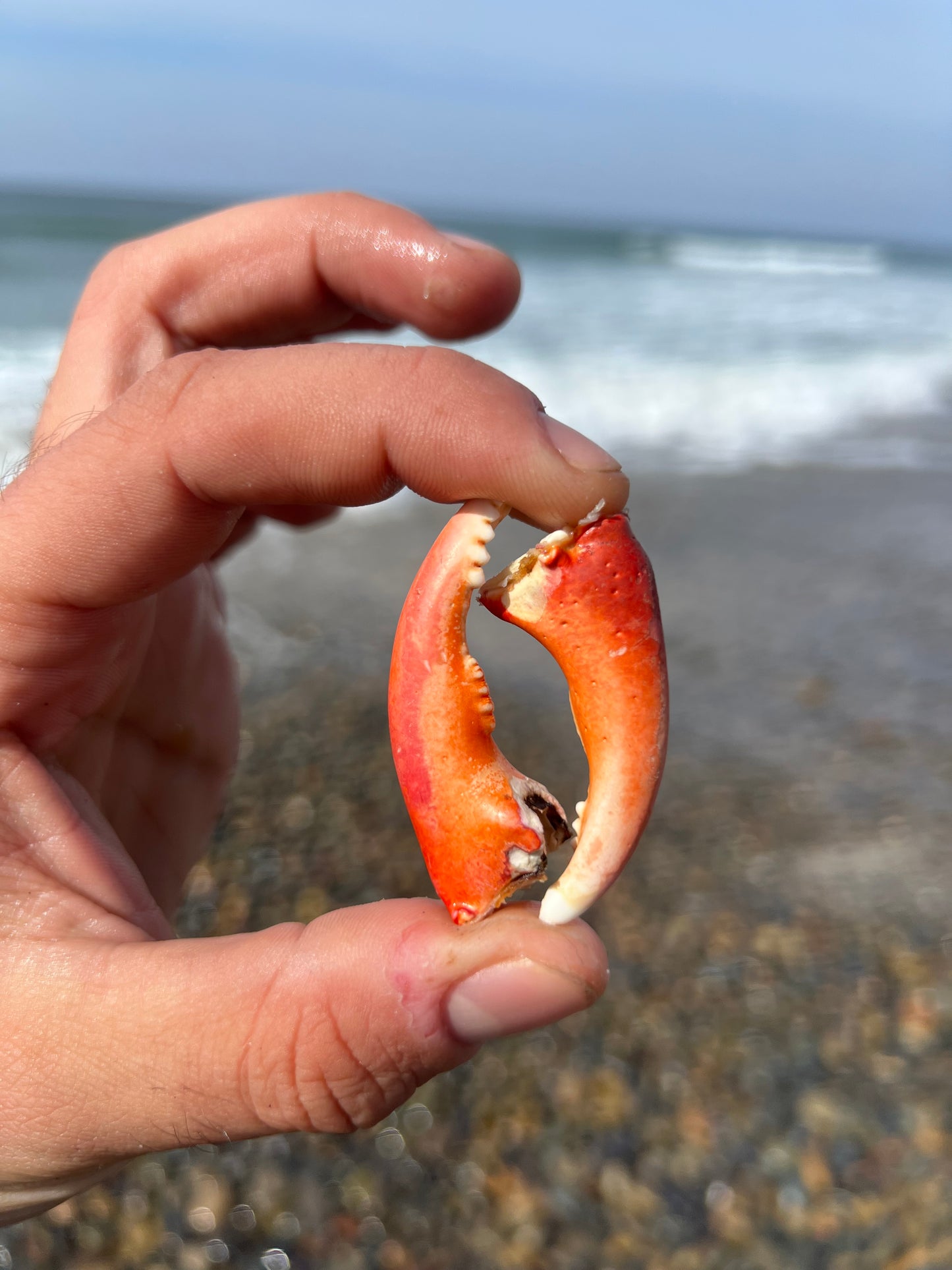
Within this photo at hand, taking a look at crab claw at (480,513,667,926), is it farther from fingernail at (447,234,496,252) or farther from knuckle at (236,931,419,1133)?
fingernail at (447,234,496,252)

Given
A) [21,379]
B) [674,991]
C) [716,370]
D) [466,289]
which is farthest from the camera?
[716,370]

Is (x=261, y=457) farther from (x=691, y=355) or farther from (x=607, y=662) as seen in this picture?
(x=691, y=355)

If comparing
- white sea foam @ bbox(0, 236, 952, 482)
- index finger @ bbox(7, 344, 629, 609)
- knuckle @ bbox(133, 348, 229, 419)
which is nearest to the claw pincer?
index finger @ bbox(7, 344, 629, 609)

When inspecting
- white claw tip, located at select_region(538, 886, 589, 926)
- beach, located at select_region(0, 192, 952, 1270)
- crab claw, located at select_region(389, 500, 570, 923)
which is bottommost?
beach, located at select_region(0, 192, 952, 1270)

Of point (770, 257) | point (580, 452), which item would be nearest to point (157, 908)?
point (580, 452)

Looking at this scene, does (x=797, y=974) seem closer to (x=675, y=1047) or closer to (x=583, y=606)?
(x=675, y=1047)

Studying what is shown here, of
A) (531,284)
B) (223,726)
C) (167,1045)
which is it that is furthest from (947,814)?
(531,284)

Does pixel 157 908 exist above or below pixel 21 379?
above
